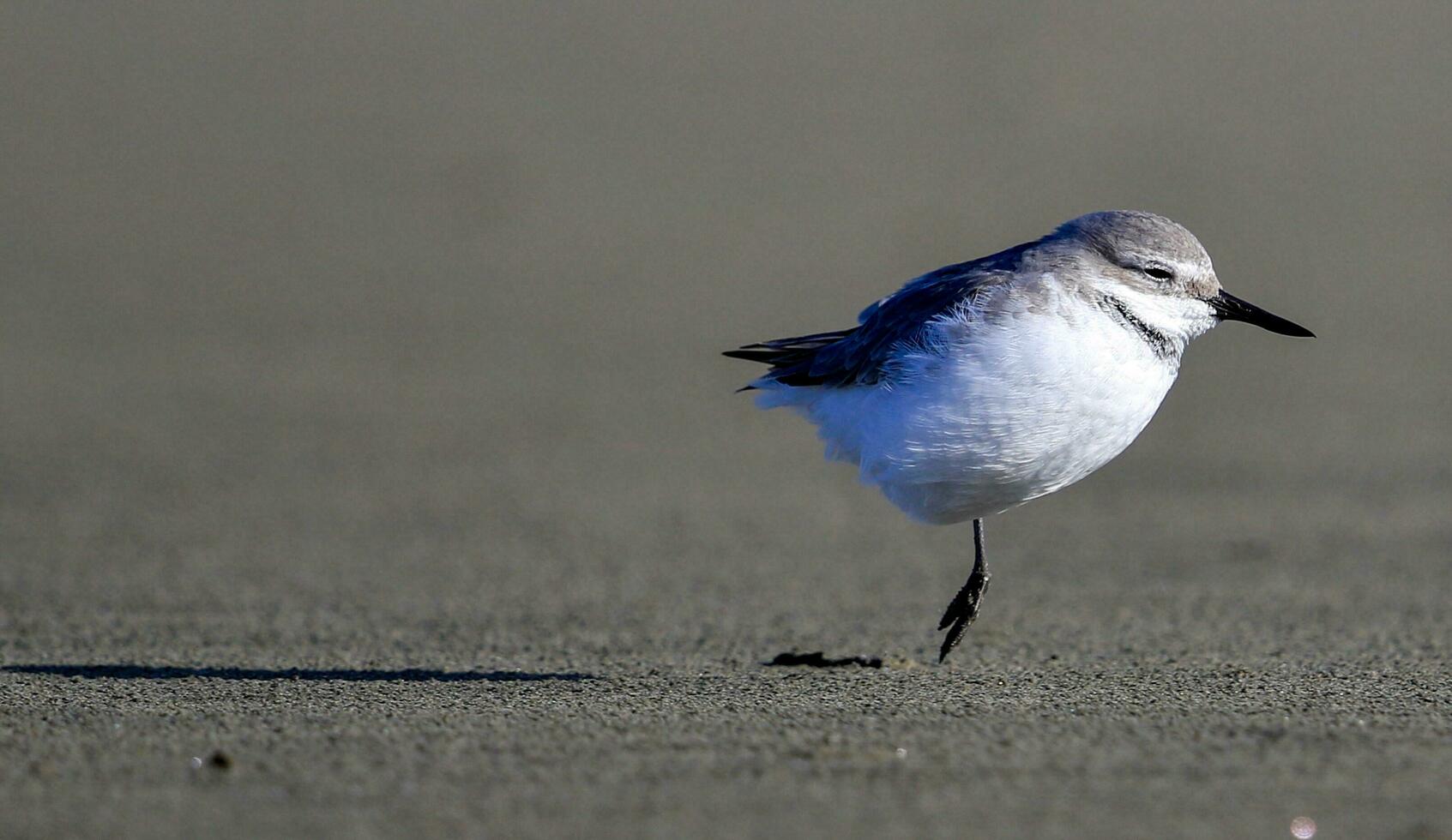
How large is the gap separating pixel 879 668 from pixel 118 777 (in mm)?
A: 2518

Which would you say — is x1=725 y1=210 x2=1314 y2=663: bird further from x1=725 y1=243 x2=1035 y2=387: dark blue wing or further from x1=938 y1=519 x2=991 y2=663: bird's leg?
x1=938 y1=519 x2=991 y2=663: bird's leg

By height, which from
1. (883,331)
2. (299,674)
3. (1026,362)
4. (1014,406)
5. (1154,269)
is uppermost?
(1154,269)

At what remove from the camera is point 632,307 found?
1365cm

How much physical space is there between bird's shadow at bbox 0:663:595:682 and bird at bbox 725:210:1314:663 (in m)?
1.31

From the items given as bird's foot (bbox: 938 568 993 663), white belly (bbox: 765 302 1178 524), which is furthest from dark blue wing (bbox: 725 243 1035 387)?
bird's foot (bbox: 938 568 993 663)

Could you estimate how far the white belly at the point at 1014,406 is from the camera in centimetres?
497

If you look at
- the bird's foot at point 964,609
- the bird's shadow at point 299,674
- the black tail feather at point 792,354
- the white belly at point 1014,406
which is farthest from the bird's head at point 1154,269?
the bird's shadow at point 299,674

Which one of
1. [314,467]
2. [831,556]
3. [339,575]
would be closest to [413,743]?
[339,575]

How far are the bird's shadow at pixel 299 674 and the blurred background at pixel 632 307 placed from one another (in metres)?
0.22

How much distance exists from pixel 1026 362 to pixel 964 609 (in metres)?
1.08

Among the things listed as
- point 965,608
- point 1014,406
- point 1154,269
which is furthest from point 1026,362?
point 965,608

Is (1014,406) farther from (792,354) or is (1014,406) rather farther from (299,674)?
(299,674)

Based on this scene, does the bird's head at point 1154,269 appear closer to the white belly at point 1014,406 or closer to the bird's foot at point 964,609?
the white belly at point 1014,406

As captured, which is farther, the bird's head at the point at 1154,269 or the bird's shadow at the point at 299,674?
the bird's shadow at the point at 299,674
